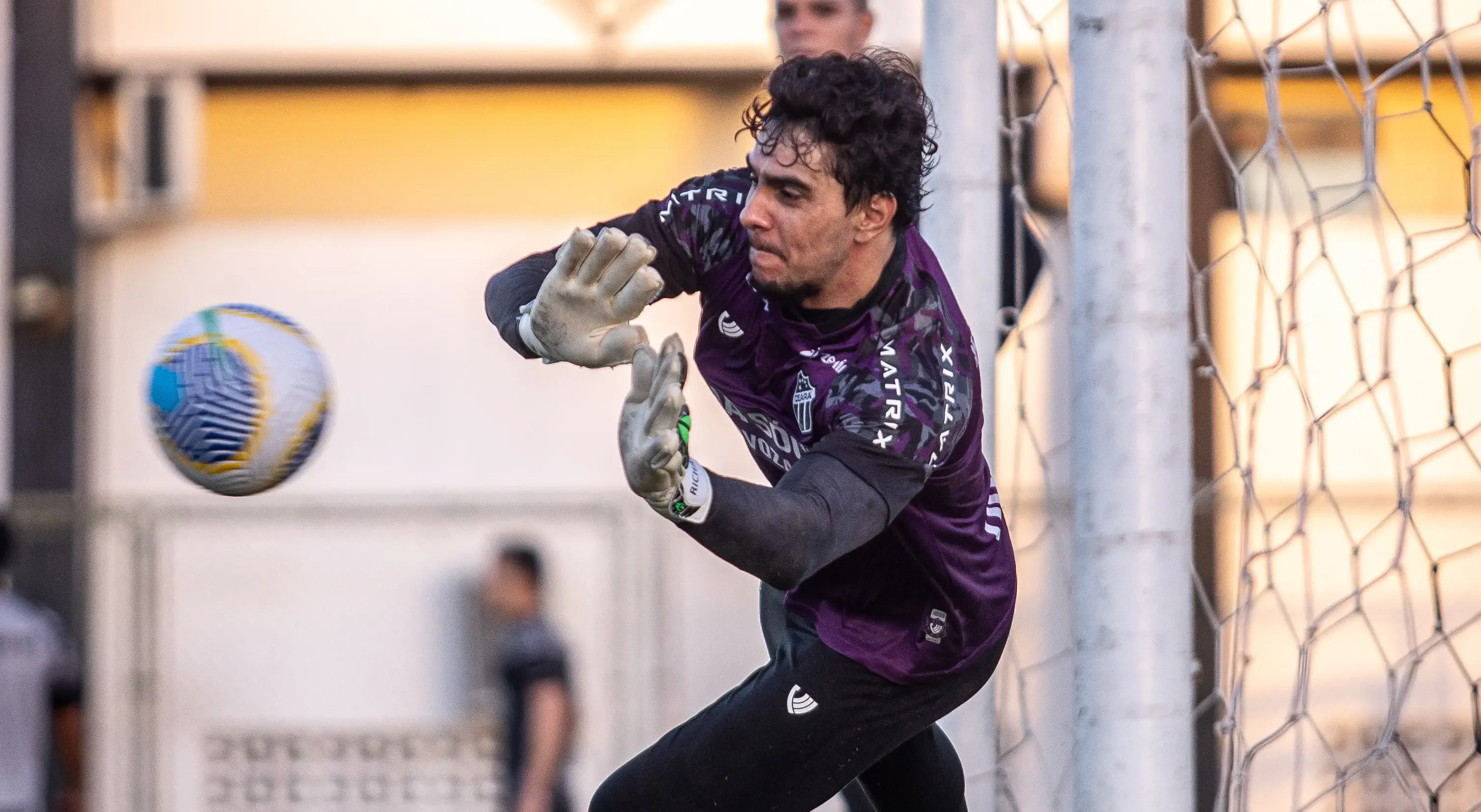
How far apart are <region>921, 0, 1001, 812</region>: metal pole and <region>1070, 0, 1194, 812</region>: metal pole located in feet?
2.60

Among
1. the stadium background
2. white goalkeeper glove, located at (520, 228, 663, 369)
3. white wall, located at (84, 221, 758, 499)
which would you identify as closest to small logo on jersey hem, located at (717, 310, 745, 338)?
white goalkeeper glove, located at (520, 228, 663, 369)

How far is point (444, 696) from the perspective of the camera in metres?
8.74

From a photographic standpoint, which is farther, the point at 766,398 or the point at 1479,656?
the point at 1479,656

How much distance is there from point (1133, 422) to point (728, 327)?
0.77 meters

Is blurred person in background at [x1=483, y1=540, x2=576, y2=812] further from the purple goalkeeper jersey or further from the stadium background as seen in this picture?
the purple goalkeeper jersey

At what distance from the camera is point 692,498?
7.56 ft

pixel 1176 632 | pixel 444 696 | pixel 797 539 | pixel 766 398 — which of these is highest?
pixel 766 398

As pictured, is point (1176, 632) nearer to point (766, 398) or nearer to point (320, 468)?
point (766, 398)

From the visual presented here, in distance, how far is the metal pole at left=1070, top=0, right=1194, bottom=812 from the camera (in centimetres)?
309

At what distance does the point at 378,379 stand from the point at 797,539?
715 centimetres

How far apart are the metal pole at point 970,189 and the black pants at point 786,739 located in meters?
0.90

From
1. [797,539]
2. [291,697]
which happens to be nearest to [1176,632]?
[797,539]

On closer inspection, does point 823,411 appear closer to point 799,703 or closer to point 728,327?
point 728,327

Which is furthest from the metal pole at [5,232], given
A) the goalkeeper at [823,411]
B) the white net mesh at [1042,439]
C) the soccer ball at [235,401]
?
the goalkeeper at [823,411]
